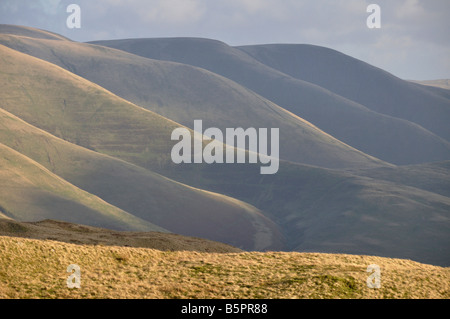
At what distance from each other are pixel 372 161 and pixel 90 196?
4227 inches

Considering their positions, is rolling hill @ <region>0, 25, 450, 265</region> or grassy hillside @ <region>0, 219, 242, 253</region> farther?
rolling hill @ <region>0, 25, 450, 265</region>

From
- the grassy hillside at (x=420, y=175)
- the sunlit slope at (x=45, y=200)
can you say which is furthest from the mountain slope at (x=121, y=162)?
the grassy hillside at (x=420, y=175)

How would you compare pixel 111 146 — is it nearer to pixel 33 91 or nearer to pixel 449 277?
pixel 33 91

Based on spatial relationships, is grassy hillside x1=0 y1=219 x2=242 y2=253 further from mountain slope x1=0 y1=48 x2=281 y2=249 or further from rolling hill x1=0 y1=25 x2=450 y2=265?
rolling hill x1=0 y1=25 x2=450 y2=265

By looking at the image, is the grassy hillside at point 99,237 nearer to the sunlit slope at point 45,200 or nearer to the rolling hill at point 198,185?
the sunlit slope at point 45,200

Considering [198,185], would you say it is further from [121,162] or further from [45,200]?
[45,200]

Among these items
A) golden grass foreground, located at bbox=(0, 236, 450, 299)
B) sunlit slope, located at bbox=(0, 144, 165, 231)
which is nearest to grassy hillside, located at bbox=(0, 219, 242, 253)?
golden grass foreground, located at bbox=(0, 236, 450, 299)

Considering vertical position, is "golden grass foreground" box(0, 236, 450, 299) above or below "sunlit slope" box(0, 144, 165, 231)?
below

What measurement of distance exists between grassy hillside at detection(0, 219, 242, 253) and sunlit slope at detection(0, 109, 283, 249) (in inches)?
3016

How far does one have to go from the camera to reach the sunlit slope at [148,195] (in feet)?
366

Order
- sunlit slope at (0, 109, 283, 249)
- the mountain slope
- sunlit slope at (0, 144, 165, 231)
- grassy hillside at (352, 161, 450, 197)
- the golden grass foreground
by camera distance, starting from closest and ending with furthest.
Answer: the golden grass foreground
sunlit slope at (0, 144, 165, 231)
sunlit slope at (0, 109, 283, 249)
the mountain slope
grassy hillside at (352, 161, 450, 197)

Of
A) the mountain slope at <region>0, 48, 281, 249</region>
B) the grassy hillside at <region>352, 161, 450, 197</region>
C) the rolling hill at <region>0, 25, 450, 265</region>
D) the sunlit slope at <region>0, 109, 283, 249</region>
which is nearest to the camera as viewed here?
the sunlit slope at <region>0, 109, 283, 249</region>

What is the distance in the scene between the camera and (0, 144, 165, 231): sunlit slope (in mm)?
90688

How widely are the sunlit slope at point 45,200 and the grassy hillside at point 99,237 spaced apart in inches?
2358
